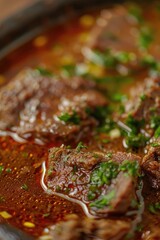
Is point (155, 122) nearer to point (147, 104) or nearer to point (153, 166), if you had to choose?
point (147, 104)

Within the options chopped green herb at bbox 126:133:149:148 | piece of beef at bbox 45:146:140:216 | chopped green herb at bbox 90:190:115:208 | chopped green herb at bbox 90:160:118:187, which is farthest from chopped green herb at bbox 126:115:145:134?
chopped green herb at bbox 90:190:115:208

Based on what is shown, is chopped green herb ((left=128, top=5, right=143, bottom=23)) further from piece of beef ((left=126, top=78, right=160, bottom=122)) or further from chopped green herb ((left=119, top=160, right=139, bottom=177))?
chopped green herb ((left=119, top=160, right=139, bottom=177))

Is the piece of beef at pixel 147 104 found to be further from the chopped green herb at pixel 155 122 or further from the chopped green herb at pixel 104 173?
the chopped green herb at pixel 104 173

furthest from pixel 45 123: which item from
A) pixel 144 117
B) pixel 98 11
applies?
pixel 98 11

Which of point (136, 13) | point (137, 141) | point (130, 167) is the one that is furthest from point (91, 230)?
point (136, 13)

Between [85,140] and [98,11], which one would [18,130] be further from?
[98,11]

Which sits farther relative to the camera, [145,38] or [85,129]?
[145,38]

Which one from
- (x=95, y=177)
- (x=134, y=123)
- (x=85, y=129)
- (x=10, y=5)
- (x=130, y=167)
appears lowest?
(x=130, y=167)

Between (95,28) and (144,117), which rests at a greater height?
(95,28)
